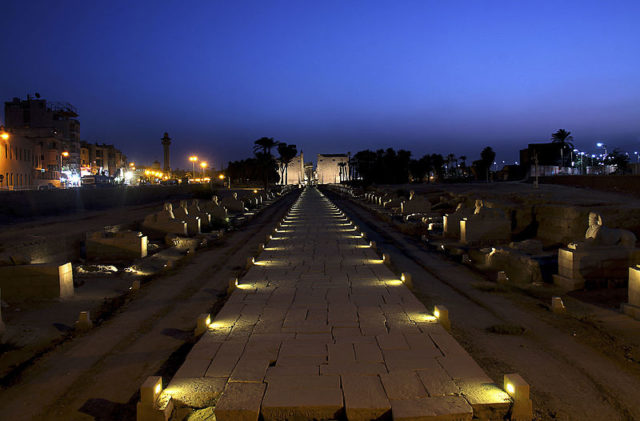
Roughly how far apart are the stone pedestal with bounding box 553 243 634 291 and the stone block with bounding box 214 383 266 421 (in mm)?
7470

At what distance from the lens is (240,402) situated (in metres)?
4.08

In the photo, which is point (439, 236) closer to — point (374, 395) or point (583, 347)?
point (583, 347)

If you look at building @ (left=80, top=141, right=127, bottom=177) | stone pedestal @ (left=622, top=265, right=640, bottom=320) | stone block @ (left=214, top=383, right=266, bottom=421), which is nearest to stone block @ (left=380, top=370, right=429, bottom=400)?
stone block @ (left=214, top=383, right=266, bottom=421)

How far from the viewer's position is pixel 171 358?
564 cm

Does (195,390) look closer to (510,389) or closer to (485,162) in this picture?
(510,389)

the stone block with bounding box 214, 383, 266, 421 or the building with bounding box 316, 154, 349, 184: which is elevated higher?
the building with bounding box 316, 154, 349, 184

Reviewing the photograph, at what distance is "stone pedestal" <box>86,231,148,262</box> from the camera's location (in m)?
14.1

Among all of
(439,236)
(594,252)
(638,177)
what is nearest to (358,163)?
(638,177)

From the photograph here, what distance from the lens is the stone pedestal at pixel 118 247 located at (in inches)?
554

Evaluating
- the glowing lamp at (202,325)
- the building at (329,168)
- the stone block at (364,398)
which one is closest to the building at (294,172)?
the building at (329,168)

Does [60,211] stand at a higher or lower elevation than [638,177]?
lower

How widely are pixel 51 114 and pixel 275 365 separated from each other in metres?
63.8

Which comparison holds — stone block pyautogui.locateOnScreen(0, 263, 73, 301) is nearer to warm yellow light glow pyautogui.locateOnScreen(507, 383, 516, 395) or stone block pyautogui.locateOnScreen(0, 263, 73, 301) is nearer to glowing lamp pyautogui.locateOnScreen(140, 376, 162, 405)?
glowing lamp pyautogui.locateOnScreen(140, 376, 162, 405)

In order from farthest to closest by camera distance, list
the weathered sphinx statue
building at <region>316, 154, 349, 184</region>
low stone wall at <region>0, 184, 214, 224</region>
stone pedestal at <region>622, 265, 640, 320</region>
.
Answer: building at <region>316, 154, 349, 184</region> → low stone wall at <region>0, 184, 214, 224</region> → the weathered sphinx statue → stone pedestal at <region>622, 265, 640, 320</region>
